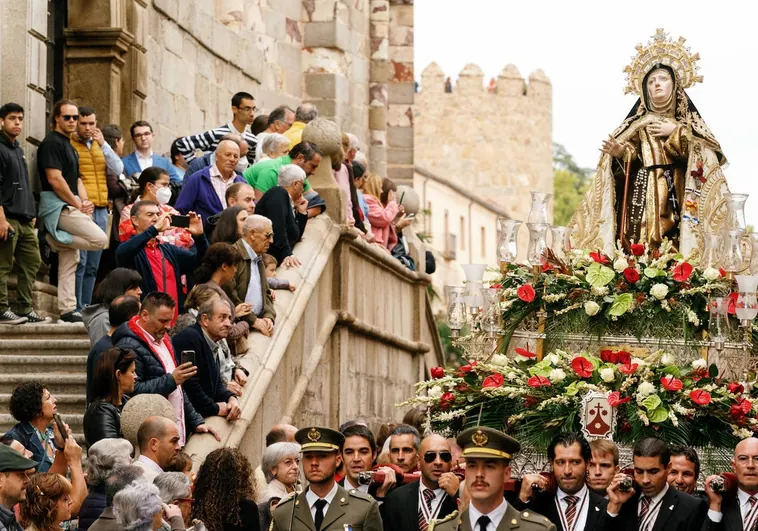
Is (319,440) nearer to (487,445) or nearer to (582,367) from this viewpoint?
(487,445)

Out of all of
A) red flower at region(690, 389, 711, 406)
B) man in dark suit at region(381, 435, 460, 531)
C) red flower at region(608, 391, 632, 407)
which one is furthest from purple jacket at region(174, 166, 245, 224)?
man in dark suit at region(381, 435, 460, 531)

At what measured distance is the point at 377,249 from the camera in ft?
62.8

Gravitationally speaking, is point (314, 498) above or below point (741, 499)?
above

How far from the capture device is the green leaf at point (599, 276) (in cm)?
1359

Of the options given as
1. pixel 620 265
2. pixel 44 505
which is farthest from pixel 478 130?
pixel 44 505

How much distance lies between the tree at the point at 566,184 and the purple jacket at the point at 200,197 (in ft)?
232

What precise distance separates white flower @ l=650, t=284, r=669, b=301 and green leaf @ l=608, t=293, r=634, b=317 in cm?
17

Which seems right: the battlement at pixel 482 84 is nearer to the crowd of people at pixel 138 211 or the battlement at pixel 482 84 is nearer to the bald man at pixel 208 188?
the crowd of people at pixel 138 211

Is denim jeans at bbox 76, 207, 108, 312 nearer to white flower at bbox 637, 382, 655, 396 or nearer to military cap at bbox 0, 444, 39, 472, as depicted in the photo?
white flower at bbox 637, 382, 655, 396

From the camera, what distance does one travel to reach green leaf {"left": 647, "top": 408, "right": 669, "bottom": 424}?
40.8ft

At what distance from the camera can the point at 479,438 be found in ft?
29.3

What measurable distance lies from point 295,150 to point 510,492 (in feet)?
21.8

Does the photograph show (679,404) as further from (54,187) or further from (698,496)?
(54,187)

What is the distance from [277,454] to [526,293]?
335cm
